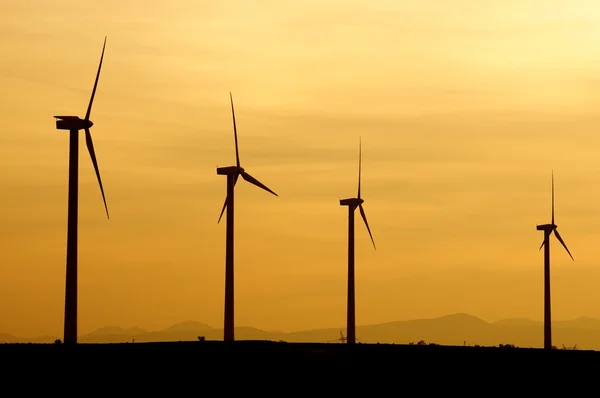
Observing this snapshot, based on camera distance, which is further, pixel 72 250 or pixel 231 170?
pixel 231 170

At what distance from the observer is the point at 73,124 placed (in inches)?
4833

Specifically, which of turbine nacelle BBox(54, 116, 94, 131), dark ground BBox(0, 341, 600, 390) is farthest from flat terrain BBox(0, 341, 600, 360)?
turbine nacelle BBox(54, 116, 94, 131)

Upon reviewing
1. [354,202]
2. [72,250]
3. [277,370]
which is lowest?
[277,370]

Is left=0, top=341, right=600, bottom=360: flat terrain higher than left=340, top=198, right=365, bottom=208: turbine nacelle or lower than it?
lower

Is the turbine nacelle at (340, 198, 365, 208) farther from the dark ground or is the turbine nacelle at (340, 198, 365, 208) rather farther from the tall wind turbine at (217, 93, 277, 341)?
the dark ground

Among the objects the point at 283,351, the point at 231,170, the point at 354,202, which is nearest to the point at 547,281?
the point at 354,202

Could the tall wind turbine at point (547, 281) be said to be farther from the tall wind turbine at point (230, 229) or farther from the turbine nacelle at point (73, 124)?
the turbine nacelle at point (73, 124)

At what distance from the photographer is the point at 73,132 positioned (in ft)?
399

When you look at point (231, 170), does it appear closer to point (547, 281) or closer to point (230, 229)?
point (230, 229)

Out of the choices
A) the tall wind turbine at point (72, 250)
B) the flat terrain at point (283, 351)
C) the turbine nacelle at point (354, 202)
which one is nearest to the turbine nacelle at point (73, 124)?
the tall wind turbine at point (72, 250)

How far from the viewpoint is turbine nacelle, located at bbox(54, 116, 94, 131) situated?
123 meters

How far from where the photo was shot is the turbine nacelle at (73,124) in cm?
12262

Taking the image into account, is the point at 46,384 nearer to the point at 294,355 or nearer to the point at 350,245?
the point at 294,355

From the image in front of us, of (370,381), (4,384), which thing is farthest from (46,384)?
(370,381)
